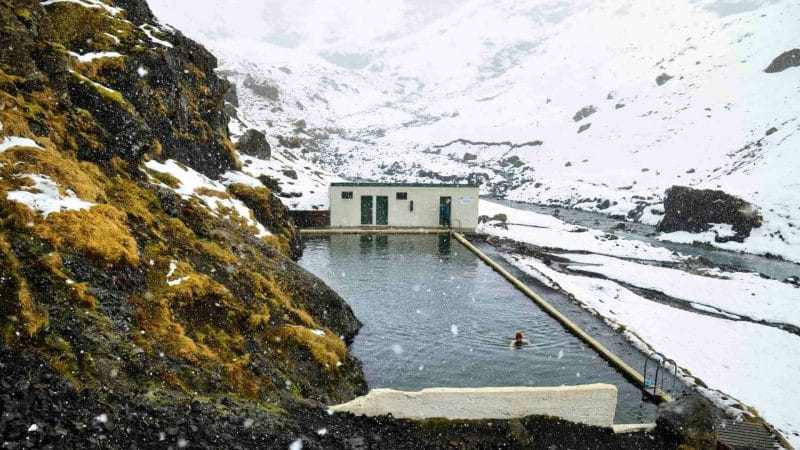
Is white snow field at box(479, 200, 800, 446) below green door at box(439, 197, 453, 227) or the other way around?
below

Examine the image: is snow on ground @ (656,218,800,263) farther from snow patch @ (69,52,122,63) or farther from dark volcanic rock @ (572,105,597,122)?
dark volcanic rock @ (572,105,597,122)

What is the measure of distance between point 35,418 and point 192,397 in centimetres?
262

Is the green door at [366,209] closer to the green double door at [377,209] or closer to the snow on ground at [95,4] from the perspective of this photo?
the green double door at [377,209]

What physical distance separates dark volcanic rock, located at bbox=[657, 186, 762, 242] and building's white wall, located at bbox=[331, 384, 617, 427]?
128ft

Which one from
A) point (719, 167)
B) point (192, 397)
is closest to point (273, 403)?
point (192, 397)

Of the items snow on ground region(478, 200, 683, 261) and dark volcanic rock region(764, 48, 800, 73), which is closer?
snow on ground region(478, 200, 683, 261)

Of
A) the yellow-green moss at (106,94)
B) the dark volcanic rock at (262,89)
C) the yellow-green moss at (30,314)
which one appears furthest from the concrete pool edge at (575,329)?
the dark volcanic rock at (262,89)

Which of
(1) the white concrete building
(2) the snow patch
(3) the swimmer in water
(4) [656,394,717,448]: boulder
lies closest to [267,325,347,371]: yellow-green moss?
(3) the swimmer in water

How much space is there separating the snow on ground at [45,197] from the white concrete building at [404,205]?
27268 mm

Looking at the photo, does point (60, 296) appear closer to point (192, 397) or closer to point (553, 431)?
point (192, 397)

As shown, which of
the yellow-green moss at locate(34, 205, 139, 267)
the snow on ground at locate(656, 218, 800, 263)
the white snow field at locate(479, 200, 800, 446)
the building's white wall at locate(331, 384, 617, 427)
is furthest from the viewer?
the snow on ground at locate(656, 218, 800, 263)

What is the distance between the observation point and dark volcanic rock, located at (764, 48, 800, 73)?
85062 millimetres

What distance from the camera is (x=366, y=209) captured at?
38906mm

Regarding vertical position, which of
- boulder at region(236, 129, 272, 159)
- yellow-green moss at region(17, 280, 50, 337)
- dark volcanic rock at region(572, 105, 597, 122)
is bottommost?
yellow-green moss at region(17, 280, 50, 337)
